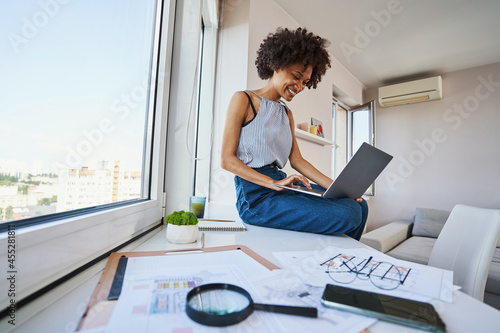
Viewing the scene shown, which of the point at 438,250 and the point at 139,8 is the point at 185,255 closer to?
the point at 139,8

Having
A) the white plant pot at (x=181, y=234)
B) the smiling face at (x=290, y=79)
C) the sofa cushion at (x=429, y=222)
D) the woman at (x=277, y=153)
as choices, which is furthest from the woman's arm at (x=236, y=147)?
the sofa cushion at (x=429, y=222)

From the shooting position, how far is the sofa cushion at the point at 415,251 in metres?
2.27

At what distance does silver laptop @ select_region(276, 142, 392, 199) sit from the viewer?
0.86m

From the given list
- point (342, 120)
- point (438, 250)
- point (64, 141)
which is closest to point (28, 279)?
point (64, 141)

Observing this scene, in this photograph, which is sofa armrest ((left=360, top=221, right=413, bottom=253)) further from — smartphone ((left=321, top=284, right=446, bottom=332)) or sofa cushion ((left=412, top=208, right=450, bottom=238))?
smartphone ((left=321, top=284, right=446, bottom=332))

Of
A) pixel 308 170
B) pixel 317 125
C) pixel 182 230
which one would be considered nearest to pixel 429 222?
pixel 317 125

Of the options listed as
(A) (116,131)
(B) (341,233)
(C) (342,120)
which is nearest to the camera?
(A) (116,131)

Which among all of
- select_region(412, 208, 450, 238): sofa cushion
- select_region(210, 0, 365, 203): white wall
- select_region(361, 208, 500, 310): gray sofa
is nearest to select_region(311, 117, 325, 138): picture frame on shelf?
select_region(210, 0, 365, 203): white wall

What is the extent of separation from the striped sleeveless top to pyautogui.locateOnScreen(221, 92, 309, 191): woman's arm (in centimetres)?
4

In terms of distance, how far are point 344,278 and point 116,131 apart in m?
0.70

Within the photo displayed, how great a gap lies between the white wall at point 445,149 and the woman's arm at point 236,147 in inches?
150

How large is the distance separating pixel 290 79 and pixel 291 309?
3.84ft

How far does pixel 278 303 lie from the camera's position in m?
0.34

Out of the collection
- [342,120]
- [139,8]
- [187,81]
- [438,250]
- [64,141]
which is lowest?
[438,250]
